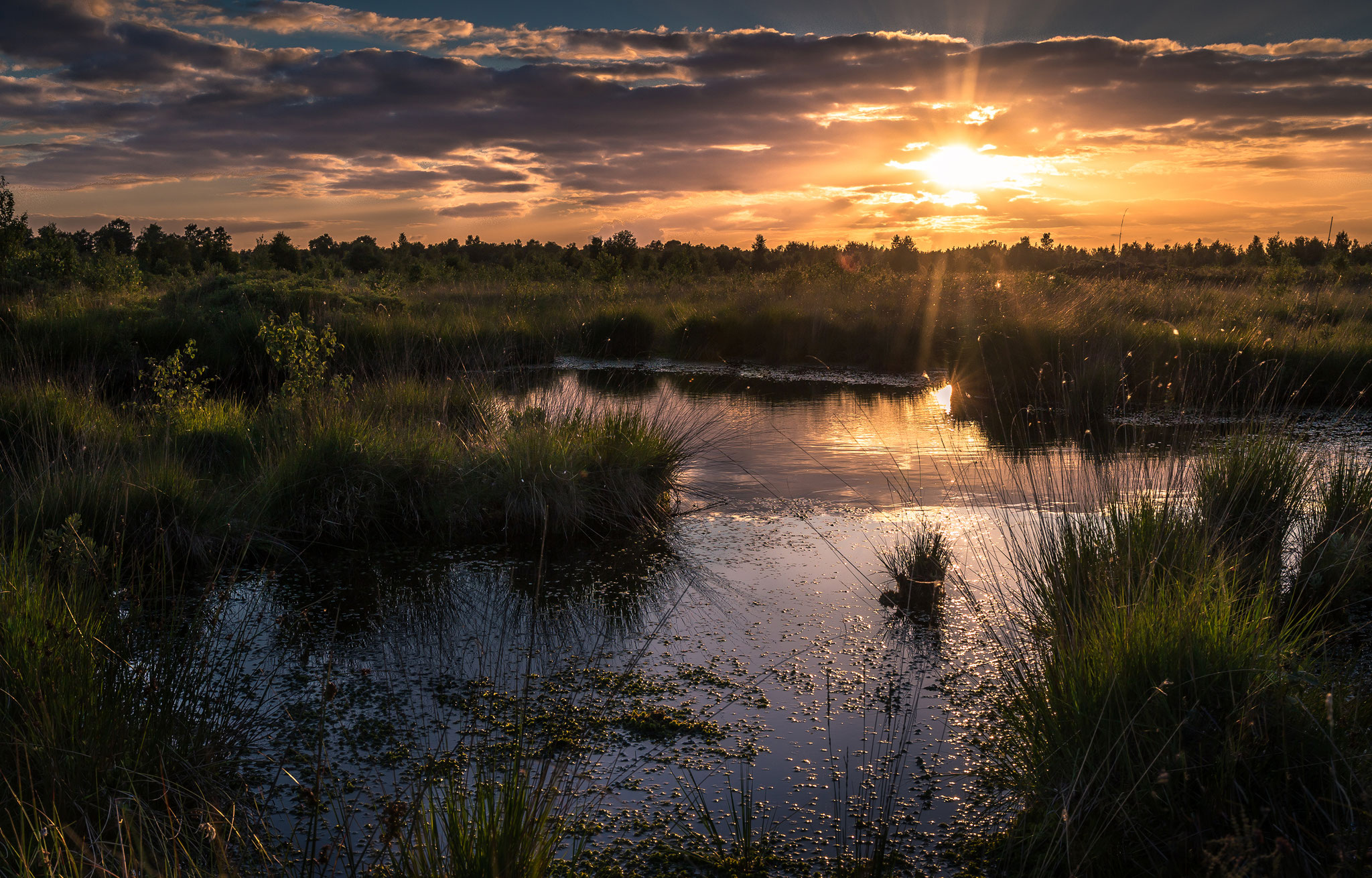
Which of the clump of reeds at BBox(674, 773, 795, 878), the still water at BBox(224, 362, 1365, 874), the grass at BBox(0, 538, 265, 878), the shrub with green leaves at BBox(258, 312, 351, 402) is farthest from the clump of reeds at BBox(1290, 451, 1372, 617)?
the shrub with green leaves at BBox(258, 312, 351, 402)

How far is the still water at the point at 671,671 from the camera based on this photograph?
108 inches

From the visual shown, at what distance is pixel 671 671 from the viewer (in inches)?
148

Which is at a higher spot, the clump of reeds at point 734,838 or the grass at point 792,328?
the grass at point 792,328

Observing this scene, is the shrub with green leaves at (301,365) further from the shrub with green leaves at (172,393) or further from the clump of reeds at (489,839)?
the clump of reeds at (489,839)

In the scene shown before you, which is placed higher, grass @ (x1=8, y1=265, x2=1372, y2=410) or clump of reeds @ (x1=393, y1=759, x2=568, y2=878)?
grass @ (x1=8, y1=265, x2=1372, y2=410)

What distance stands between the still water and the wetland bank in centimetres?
2

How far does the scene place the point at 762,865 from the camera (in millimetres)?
2473

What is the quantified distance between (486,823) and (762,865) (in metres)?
0.89

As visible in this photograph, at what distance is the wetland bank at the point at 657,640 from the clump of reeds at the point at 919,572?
0.9 inches

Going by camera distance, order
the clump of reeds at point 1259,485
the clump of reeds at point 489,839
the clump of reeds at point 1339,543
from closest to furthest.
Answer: the clump of reeds at point 489,839
the clump of reeds at point 1339,543
the clump of reeds at point 1259,485

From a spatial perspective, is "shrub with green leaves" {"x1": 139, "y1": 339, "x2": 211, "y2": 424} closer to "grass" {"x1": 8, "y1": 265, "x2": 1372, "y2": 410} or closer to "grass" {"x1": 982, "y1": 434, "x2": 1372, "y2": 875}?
"grass" {"x1": 8, "y1": 265, "x2": 1372, "y2": 410}

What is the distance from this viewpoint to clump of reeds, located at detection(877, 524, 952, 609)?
4484 millimetres

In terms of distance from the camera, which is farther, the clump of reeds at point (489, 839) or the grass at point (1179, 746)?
the grass at point (1179, 746)

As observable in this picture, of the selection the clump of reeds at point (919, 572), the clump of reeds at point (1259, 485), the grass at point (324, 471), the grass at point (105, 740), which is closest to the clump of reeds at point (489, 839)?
the grass at point (105, 740)
